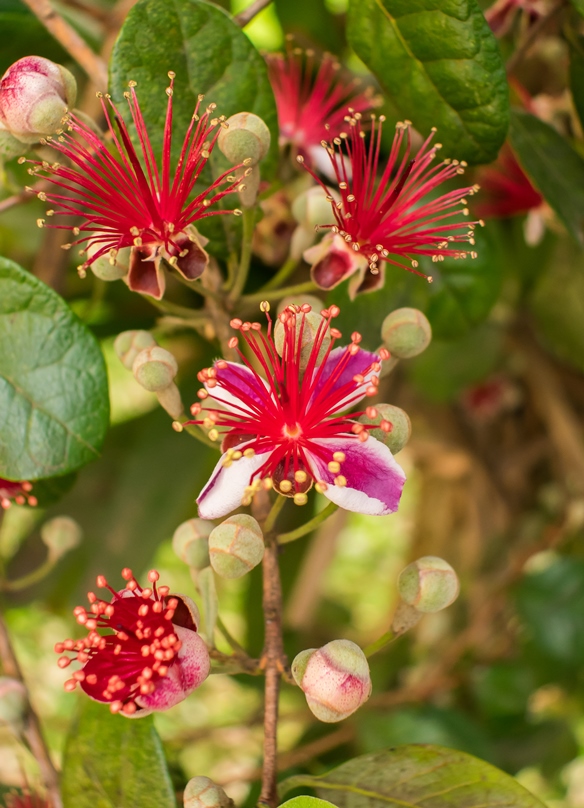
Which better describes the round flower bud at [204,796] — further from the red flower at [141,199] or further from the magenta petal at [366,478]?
the red flower at [141,199]

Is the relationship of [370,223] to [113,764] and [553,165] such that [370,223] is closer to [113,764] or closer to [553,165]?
[553,165]

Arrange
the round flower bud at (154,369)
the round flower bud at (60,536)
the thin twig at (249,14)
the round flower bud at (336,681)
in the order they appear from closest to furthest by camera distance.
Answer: the round flower bud at (336,681) → the round flower bud at (154,369) → the thin twig at (249,14) → the round flower bud at (60,536)

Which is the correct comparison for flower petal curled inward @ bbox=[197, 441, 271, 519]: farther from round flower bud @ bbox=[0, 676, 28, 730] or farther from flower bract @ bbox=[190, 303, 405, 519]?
round flower bud @ bbox=[0, 676, 28, 730]

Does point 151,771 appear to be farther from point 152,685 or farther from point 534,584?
point 534,584

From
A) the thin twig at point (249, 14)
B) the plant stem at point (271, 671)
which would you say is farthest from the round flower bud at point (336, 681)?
the thin twig at point (249, 14)

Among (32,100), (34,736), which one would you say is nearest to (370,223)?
(32,100)

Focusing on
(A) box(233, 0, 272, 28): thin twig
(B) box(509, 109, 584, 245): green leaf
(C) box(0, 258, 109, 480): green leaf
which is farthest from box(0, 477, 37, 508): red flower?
(B) box(509, 109, 584, 245): green leaf
